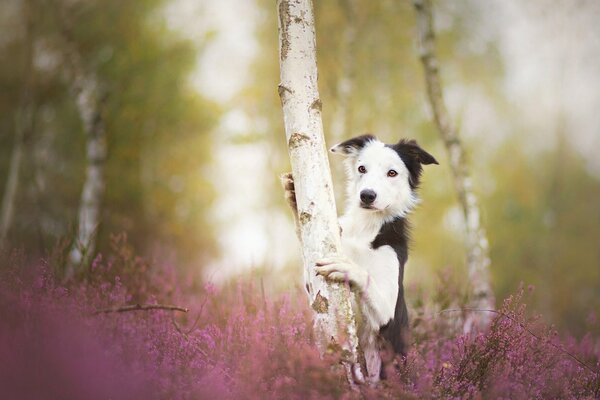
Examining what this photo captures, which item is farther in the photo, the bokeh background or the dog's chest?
the bokeh background

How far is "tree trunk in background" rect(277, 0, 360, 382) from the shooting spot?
11.1ft

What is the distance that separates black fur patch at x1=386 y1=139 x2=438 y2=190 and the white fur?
0.28 feet

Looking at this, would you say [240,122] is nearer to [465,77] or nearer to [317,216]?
[465,77]

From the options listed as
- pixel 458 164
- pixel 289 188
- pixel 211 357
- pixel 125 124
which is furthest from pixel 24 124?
pixel 211 357

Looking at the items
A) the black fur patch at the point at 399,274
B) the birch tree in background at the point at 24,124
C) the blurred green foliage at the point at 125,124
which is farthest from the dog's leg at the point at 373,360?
the blurred green foliage at the point at 125,124

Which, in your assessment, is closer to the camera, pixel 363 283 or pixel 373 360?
pixel 363 283

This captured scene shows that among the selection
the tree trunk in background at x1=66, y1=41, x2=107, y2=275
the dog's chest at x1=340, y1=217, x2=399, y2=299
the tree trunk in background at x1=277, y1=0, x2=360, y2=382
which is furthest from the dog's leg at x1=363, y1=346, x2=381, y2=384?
the tree trunk in background at x1=66, y1=41, x2=107, y2=275

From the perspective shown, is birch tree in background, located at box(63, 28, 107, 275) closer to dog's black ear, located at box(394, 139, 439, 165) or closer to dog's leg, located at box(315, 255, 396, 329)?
dog's black ear, located at box(394, 139, 439, 165)

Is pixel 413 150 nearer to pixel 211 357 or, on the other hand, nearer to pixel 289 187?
pixel 289 187

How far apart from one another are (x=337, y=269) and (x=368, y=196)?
1030mm

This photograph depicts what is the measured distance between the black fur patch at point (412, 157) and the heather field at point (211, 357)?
1422 mm

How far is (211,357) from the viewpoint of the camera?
366 cm

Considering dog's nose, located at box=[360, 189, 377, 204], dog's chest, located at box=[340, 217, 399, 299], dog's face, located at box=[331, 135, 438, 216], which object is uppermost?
dog's face, located at box=[331, 135, 438, 216]

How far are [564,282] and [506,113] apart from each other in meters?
8.12
